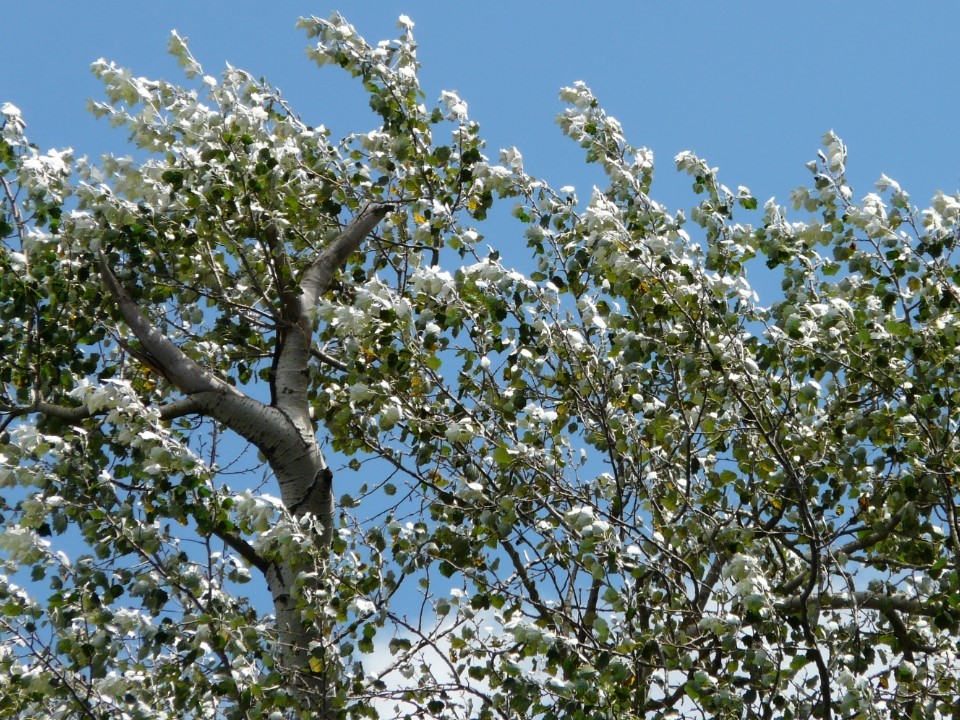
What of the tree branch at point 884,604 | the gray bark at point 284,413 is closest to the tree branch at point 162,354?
the gray bark at point 284,413

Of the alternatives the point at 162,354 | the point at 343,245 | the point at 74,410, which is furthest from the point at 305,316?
the point at 74,410

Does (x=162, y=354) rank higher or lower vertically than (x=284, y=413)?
higher

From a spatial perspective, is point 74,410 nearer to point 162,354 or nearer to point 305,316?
point 162,354

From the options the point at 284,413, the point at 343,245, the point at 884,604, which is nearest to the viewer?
the point at 884,604


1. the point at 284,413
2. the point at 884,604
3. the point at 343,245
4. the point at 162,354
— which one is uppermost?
the point at 343,245

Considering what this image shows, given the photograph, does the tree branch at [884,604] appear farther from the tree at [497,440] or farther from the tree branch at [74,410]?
the tree branch at [74,410]

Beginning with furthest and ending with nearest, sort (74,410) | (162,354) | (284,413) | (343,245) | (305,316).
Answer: (343,245) → (305,316) → (162,354) → (284,413) → (74,410)

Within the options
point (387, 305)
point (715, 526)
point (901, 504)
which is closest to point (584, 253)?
point (387, 305)

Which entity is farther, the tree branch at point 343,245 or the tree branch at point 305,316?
the tree branch at point 343,245

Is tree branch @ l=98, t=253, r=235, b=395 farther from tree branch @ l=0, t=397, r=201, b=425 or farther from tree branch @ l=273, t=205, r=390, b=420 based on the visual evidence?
tree branch @ l=273, t=205, r=390, b=420

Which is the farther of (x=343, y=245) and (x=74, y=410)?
(x=343, y=245)

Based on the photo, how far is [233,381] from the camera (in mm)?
9922

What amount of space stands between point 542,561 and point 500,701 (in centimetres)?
116

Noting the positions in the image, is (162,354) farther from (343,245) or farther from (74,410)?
(343,245)
